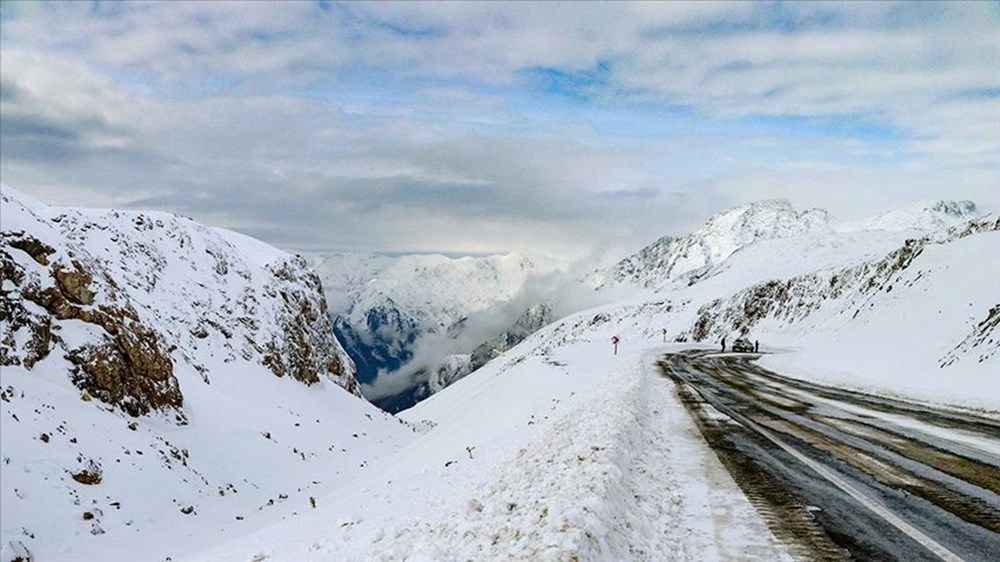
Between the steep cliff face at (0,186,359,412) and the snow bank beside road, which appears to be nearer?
the snow bank beside road

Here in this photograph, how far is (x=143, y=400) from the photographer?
23031 millimetres

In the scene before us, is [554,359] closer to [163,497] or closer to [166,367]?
[166,367]

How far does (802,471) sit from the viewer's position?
402 inches

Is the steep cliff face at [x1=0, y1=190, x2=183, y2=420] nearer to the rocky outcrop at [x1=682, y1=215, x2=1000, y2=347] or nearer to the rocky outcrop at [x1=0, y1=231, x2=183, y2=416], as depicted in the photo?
the rocky outcrop at [x1=0, y1=231, x2=183, y2=416]

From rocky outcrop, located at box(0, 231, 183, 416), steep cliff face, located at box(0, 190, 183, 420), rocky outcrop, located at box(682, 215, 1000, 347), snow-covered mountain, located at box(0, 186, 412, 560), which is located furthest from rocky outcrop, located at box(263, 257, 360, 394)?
rocky outcrop, located at box(682, 215, 1000, 347)

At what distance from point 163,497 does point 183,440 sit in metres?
4.89

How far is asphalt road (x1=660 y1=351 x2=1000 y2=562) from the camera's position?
6.89m

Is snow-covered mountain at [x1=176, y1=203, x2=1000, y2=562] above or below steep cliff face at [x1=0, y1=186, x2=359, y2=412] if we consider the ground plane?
below

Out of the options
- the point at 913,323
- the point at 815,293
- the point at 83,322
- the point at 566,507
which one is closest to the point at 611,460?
the point at 566,507

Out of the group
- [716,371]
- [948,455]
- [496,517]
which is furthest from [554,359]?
[496,517]

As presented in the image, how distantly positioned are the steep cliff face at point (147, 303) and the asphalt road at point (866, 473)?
20594 mm

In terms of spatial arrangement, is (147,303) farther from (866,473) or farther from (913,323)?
(913,323)

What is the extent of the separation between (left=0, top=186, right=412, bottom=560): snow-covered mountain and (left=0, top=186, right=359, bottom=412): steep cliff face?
0.29ft

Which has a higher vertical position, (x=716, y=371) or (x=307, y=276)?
(x=307, y=276)
